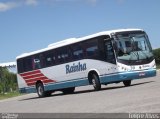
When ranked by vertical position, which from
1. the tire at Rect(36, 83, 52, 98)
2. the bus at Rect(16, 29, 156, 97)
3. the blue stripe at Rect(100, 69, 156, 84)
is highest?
the bus at Rect(16, 29, 156, 97)

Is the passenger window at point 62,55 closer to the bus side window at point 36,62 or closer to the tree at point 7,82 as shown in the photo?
the bus side window at point 36,62

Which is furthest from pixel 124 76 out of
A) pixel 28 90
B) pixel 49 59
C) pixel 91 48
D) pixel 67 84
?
pixel 28 90

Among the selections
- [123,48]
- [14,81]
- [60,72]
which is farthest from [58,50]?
[14,81]

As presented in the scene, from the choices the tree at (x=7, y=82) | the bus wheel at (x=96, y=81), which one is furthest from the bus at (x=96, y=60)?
the tree at (x=7, y=82)

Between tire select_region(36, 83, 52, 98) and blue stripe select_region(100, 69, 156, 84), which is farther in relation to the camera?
tire select_region(36, 83, 52, 98)

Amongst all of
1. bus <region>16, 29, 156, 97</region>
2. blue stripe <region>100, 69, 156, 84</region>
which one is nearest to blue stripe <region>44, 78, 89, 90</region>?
bus <region>16, 29, 156, 97</region>

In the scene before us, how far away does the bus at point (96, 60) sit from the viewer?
2391cm

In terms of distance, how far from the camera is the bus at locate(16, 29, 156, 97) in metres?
23.9

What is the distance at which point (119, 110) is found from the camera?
1330 centimetres

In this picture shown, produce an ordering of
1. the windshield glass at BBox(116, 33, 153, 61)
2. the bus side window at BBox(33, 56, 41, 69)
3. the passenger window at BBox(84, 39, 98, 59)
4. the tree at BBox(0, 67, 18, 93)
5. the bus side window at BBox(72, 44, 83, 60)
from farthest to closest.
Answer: the tree at BBox(0, 67, 18, 93)
the bus side window at BBox(33, 56, 41, 69)
the bus side window at BBox(72, 44, 83, 60)
the passenger window at BBox(84, 39, 98, 59)
the windshield glass at BBox(116, 33, 153, 61)

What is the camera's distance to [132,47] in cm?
2394

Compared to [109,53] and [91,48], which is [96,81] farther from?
[109,53]

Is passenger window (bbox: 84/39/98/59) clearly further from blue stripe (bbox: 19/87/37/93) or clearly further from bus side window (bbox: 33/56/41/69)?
blue stripe (bbox: 19/87/37/93)

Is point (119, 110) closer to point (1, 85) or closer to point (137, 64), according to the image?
point (137, 64)
